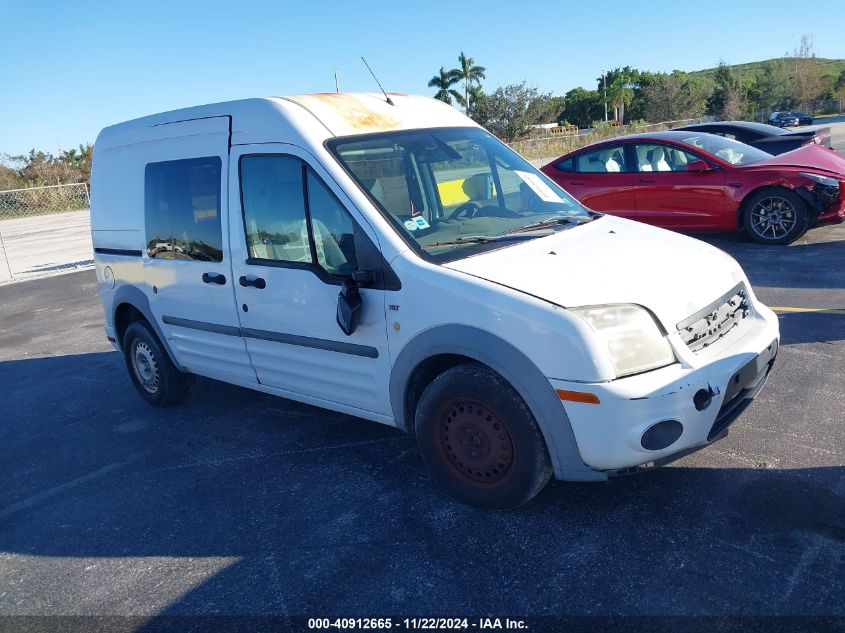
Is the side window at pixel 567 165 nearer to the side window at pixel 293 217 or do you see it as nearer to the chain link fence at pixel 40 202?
the side window at pixel 293 217

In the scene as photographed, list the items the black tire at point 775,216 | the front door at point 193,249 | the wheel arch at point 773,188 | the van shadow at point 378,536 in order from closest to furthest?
the van shadow at point 378,536, the front door at point 193,249, the wheel arch at point 773,188, the black tire at point 775,216

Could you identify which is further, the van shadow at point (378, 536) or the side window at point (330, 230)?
the side window at point (330, 230)

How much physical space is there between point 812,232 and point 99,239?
8798mm

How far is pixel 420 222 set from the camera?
3984mm

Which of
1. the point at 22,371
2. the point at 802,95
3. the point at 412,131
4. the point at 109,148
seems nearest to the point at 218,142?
the point at 412,131

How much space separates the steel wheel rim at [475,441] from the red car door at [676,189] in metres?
7.01

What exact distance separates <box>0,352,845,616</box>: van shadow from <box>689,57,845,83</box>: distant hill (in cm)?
7113

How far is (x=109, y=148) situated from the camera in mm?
5734

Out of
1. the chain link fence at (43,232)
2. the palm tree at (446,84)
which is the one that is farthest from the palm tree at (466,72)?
the chain link fence at (43,232)

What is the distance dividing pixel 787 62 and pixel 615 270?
3434 inches

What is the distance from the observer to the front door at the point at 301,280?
3.93 metres

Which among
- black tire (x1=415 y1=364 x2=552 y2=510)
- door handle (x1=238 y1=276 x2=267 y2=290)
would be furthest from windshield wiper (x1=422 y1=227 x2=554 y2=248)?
door handle (x1=238 y1=276 x2=267 y2=290)

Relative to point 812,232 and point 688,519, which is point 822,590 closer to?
point 688,519

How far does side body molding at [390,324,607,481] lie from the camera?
3.21m
